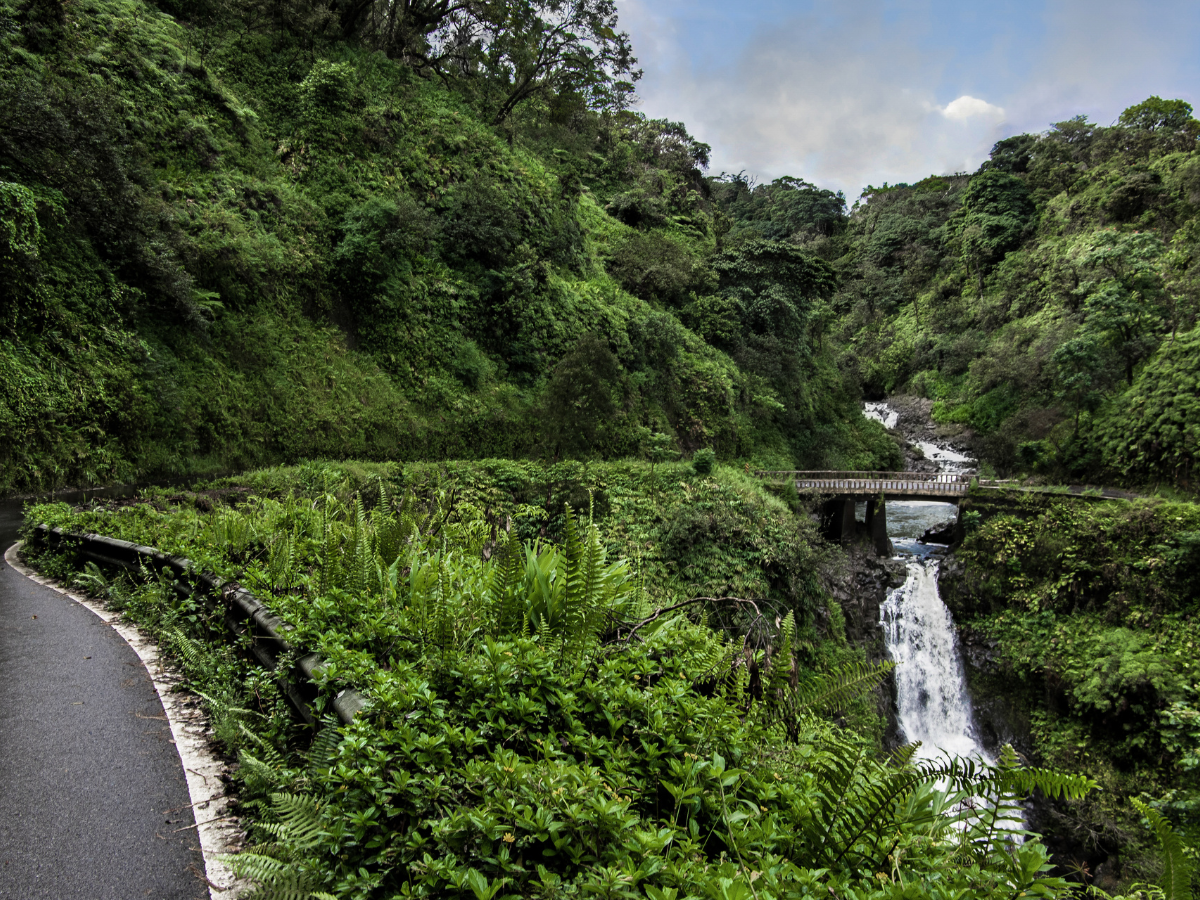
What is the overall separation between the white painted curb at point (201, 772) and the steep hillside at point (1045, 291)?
2799 cm

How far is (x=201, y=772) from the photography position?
2973mm

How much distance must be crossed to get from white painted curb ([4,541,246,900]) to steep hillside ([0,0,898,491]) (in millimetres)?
9918

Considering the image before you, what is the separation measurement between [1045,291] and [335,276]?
4136 centimetres

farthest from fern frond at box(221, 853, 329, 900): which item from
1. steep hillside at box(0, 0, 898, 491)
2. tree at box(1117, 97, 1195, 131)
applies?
tree at box(1117, 97, 1195, 131)

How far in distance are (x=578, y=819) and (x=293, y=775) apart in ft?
4.87

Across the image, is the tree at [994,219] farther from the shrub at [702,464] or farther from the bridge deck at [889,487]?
the shrub at [702,464]

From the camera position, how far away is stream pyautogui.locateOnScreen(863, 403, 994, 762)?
52.3 ft

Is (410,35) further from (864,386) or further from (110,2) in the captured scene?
(864,386)

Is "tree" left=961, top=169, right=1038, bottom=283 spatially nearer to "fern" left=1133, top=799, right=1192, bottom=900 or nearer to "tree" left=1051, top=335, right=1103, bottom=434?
"tree" left=1051, top=335, right=1103, bottom=434

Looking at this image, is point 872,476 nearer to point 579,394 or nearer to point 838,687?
point 579,394

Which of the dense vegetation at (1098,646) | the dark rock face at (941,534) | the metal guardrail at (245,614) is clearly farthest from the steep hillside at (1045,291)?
the metal guardrail at (245,614)

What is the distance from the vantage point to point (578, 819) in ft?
5.33

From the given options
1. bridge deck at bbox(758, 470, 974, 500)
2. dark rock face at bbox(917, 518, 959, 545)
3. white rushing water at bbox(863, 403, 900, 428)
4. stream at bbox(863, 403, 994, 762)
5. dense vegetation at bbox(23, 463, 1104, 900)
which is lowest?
stream at bbox(863, 403, 994, 762)

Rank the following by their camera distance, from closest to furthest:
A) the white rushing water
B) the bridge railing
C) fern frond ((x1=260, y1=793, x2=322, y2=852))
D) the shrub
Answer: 1. fern frond ((x1=260, y1=793, x2=322, y2=852))
2. the shrub
3. the bridge railing
4. the white rushing water
